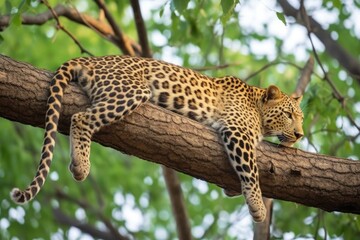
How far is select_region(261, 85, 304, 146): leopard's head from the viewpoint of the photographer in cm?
920

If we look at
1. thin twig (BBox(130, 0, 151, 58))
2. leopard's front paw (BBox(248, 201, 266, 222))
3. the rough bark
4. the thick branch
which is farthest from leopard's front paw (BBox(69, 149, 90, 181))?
thin twig (BBox(130, 0, 151, 58))

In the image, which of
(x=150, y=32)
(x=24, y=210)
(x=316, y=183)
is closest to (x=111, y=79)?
(x=316, y=183)

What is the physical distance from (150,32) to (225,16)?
360 inches

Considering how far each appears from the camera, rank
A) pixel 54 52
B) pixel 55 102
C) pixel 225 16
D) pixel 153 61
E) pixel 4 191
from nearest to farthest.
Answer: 1. pixel 55 102
2. pixel 225 16
3. pixel 153 61
4. pixel 4 191
5. pixel 54 52

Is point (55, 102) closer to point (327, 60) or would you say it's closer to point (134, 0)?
point (134, 0)

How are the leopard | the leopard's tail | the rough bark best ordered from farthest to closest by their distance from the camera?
the leopard < the rough bark < the leopard's tail

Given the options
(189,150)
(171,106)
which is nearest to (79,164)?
(189,150)

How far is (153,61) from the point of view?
878 cm

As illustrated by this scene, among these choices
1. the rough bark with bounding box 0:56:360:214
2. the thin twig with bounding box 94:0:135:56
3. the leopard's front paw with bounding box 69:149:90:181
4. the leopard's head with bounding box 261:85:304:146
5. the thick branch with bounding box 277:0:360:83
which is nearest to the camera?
the rough bark with bounding box 0:56:360:214

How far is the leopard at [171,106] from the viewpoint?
7.26 metres

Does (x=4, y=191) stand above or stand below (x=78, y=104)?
above

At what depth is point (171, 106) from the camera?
27.9 feet

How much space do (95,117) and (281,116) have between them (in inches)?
118

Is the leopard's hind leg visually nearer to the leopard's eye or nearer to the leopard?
the leopard
